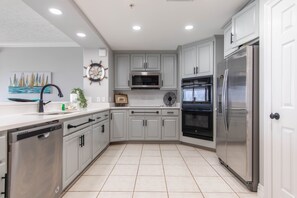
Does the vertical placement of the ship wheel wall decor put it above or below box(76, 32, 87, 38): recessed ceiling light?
below

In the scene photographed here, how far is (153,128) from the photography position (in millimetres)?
4637

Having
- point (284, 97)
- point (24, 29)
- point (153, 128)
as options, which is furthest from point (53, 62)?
point (284, 97)

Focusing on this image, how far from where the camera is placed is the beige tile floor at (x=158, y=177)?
2176mm

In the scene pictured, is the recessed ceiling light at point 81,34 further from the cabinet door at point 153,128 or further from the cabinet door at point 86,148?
the cabinet door at point 153,128

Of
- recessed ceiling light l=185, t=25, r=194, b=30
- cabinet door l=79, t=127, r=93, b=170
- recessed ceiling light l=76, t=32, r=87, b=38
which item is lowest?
cabinet door l=79, t=127, r=93, b=170

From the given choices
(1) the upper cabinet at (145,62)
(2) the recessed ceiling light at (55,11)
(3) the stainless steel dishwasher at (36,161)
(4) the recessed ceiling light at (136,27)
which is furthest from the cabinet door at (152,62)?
(3) the stainless steel dishwasher at (36,161)

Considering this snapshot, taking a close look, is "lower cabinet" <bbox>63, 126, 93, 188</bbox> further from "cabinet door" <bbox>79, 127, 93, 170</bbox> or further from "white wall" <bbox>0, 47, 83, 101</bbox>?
"white wall" <bbox>0, 47, 83, 101</bbox>

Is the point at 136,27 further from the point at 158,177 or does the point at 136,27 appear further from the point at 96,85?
the point at 158,177

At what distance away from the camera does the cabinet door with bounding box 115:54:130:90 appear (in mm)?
5070

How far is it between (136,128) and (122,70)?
1584 mm

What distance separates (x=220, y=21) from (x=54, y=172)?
10.5 ft

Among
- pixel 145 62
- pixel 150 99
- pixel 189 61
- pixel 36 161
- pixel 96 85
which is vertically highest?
pixel 145 62

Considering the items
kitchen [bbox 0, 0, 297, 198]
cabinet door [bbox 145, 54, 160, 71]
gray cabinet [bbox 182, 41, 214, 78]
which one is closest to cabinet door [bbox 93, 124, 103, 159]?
kitchen [bbox 0, 0, 297, 198]

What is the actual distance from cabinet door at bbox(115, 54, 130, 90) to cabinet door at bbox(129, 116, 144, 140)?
940mm
